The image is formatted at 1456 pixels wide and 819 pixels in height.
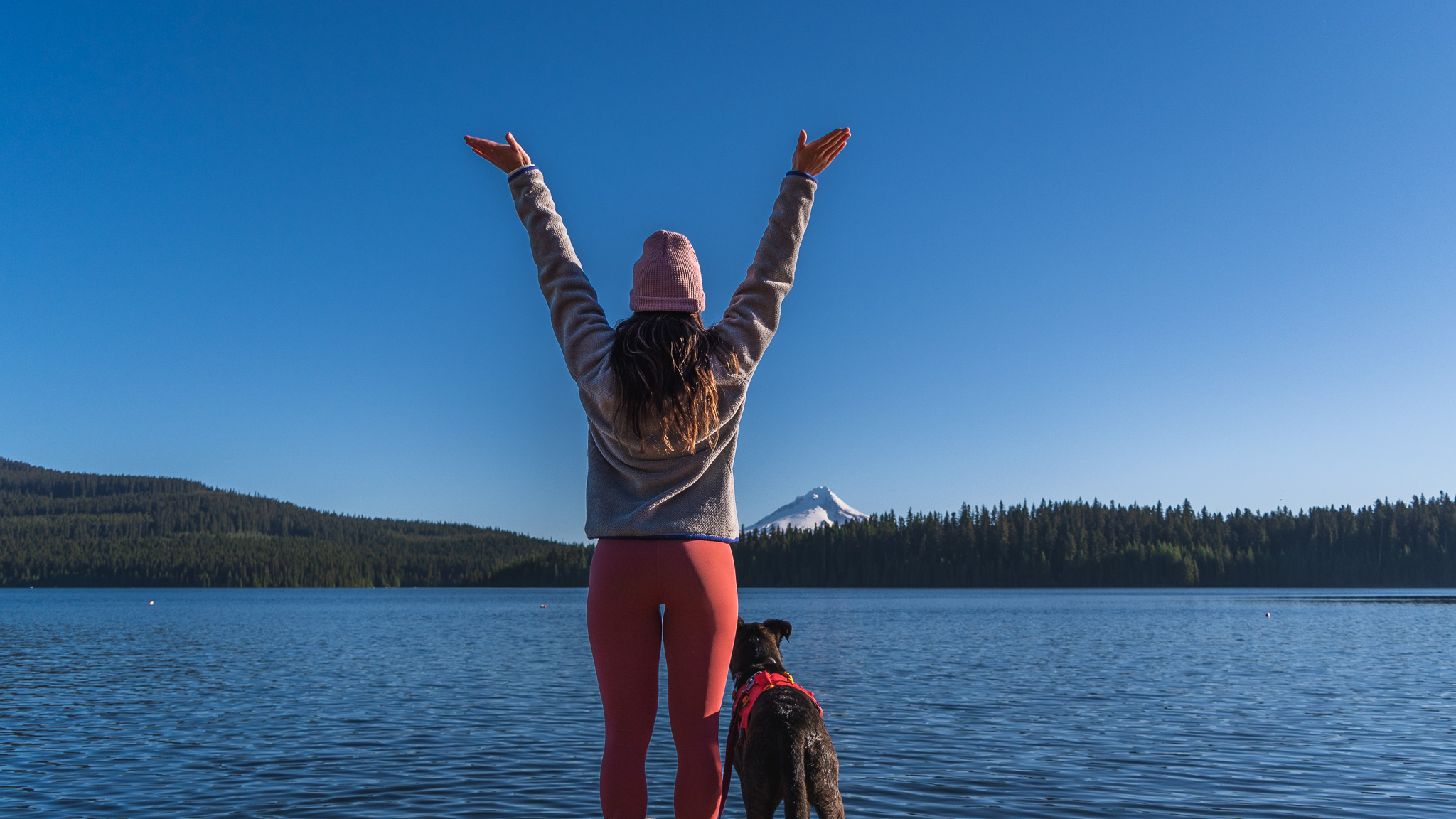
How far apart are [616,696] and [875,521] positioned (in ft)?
626

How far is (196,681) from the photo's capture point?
2578 centimetres

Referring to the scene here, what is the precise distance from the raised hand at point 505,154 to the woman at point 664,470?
0.95ft

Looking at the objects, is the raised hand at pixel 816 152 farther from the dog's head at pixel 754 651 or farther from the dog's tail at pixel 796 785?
the dog's head at pixel 754 651

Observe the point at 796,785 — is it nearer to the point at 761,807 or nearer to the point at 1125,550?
the point at 761,807

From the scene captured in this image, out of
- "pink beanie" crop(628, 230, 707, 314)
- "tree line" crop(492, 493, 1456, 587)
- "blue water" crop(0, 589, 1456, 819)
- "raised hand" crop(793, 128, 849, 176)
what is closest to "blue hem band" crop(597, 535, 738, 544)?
"pink beanie" crop(628, 230, 707, 314)

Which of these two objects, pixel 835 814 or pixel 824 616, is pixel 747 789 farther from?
pixel 824 616

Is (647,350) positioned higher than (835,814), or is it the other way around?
(647,350)

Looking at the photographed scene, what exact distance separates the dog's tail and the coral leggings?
276 centimetres

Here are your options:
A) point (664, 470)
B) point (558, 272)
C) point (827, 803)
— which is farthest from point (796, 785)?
point (558, 272)

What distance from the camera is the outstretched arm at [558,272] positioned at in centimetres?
338

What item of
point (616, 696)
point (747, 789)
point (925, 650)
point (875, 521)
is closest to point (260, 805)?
point (747, 789)

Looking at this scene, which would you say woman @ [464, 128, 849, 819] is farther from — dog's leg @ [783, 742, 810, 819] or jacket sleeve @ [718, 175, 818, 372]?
dog's leg @ [783, 742, 810, 819]

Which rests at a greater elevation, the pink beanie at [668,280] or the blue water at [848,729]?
the pink beanie at [668,280]

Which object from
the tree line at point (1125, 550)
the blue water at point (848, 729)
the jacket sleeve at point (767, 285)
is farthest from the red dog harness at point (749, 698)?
the tree line at point (1125, 550)
